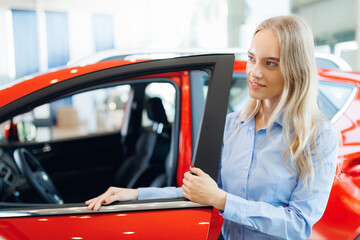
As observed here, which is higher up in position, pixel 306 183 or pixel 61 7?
pixel 61 7

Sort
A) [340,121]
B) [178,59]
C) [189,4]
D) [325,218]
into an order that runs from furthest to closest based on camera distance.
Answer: [189,4], [340,121], [325,218], [178,59]

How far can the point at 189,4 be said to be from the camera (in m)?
8.77

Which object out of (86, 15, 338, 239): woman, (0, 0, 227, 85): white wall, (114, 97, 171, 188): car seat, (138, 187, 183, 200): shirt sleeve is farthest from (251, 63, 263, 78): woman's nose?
(0, 0, 227, 85): white wall

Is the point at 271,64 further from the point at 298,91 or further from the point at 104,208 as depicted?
the point at 104,208

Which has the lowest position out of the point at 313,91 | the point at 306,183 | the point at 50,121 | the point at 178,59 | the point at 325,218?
the point at 50,121

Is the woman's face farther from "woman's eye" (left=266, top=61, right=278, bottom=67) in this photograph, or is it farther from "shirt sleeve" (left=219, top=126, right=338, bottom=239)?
"shirt sleeve" (left=219, top=126, right=338, bottom=239)

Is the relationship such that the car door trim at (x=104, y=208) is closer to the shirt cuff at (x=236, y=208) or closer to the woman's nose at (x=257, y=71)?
the shirt cuff at (x=236, y=208)

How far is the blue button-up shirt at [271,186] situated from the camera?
0.94 metres

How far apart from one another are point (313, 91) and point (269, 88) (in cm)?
13

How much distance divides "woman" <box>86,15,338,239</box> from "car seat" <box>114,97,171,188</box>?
4.01 ft

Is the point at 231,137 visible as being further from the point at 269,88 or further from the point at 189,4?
the point at 189,4

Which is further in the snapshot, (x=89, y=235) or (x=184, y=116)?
(x=184, y=116)

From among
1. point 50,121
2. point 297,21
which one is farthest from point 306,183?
point 50,121

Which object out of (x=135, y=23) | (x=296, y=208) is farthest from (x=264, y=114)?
(x=135, y=23)
